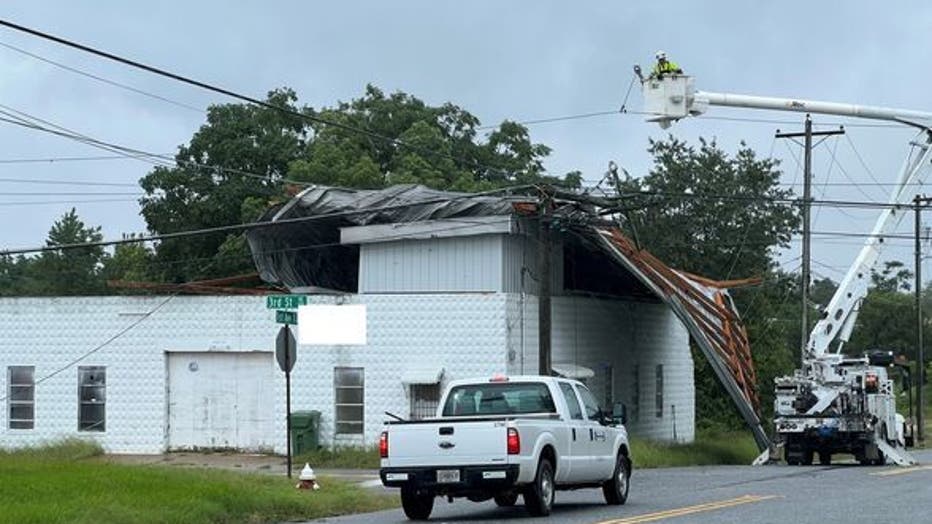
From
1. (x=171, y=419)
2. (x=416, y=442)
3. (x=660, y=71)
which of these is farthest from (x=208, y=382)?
(x=416, y=442)

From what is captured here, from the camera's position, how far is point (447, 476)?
1914 cm

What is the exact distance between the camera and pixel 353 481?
94.3ft

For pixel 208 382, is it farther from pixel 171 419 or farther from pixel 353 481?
pixel 353 481

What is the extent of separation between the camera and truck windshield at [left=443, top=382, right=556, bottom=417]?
2088cm

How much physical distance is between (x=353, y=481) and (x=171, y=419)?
33.2 ft

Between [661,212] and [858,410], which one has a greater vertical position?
[661,212]

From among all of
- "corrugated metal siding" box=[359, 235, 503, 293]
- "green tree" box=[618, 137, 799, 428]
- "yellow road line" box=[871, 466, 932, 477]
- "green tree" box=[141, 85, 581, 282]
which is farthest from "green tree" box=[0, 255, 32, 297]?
"yellow road line" box=[871, 466, 932, 477]

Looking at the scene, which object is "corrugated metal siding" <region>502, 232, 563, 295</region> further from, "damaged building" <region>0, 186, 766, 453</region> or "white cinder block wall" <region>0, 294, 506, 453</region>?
"white cinder block wall" <region>0, 294, 506, 453</region>

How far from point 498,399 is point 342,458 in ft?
49.0

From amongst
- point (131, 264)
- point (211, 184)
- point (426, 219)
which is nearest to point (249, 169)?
point (211, 184)

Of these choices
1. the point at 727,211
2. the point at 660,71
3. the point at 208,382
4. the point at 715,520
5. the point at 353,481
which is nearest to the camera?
the point at 715,520

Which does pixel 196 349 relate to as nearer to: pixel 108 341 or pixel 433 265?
pixel 108 341

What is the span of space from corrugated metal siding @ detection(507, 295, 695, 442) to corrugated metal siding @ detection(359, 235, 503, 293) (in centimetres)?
115

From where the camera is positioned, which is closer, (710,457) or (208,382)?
(208,382)
